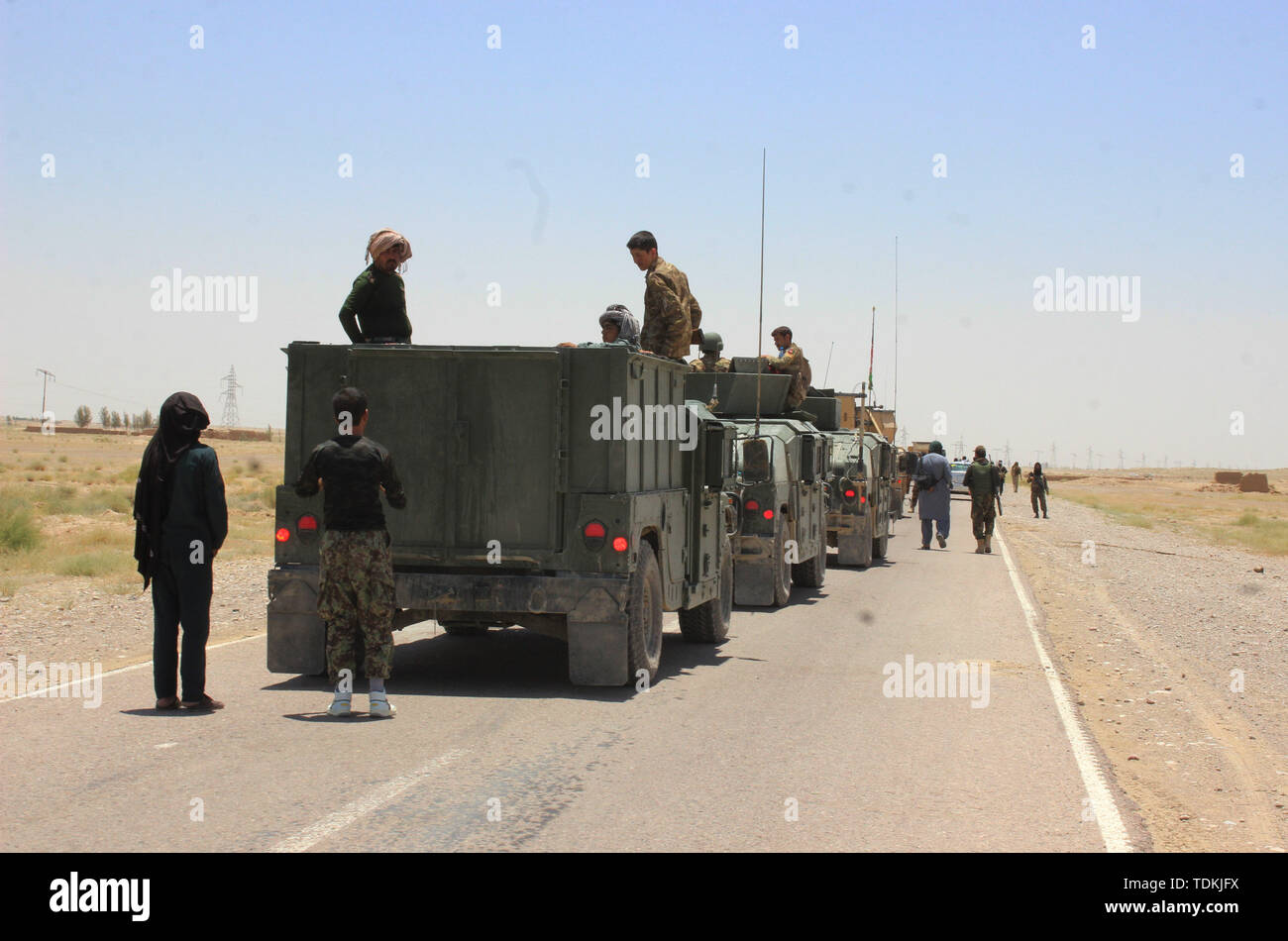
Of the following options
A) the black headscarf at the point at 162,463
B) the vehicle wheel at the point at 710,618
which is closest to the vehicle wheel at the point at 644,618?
the vehicle wheel at the point at 710,618

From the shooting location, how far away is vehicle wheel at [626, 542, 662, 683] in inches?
389

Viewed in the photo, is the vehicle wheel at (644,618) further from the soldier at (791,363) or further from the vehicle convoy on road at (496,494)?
the soldier at (791,363)

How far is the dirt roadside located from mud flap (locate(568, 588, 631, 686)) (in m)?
3.27

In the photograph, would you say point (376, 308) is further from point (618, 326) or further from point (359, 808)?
point (359, 808)

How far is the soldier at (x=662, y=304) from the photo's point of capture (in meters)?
12.2

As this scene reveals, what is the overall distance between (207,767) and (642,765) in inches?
89.4

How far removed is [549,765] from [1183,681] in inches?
279

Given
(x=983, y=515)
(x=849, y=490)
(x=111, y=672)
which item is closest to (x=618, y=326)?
(x=111, y=672)

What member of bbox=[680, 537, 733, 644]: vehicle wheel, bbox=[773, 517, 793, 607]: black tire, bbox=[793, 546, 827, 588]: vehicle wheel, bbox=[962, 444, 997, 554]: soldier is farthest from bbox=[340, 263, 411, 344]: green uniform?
bbox=[962, 444, 997, 554]: soldier

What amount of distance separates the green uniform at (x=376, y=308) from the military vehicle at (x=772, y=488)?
214 inches

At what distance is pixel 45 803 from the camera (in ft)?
20.8
